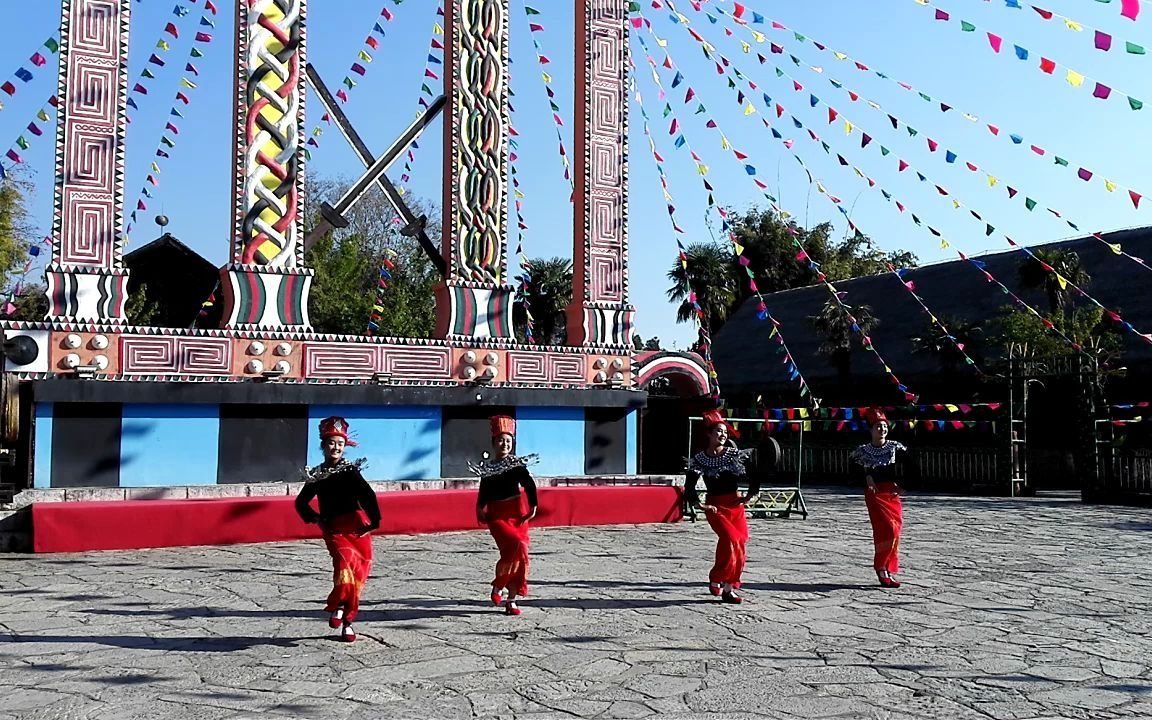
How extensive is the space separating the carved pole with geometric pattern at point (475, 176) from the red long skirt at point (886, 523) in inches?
237

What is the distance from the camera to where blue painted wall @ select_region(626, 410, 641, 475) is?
15.6 m

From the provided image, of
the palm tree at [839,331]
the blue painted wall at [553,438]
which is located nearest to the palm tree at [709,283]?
the palm tree at [839,331]

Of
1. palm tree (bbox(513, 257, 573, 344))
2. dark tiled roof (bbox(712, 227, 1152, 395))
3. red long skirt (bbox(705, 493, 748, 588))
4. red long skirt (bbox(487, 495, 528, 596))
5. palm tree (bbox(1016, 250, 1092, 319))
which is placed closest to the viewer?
red long skirt (bbox(487, 495, 528, 596))

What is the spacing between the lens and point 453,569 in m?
10.2

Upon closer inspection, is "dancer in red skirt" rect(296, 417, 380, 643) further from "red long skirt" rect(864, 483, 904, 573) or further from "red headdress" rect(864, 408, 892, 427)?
"red headdress" rect(864, 408, 892, 427)

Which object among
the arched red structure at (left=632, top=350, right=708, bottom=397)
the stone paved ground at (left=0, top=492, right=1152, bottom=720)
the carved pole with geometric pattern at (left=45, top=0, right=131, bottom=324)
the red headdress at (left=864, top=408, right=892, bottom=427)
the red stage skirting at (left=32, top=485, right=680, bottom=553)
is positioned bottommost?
the stone paved ground at (left=0, top=492, right=1152, bottom=720)

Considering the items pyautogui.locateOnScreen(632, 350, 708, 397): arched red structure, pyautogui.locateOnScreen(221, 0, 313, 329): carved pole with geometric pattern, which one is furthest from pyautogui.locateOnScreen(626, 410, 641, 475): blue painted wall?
pyautogui.locateOnScreen(221, 0, 313, 329): carved pole with geometric pattern

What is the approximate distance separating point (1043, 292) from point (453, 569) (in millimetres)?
26093

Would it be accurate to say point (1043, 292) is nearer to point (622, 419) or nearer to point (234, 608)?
point (622, 419)

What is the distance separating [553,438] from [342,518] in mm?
7726

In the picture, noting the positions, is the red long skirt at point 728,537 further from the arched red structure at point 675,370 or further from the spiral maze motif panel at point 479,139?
the arched red structure at point 675,370

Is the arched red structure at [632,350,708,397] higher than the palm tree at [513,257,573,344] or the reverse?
the reverse

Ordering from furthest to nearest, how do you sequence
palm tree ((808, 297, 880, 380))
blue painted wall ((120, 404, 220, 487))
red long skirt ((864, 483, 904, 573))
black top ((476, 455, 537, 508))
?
1. palm tree ((808, 297, 880, 380))
2. blue painted wall ((120, 404, 220, 487))
3. red long skirt ((864, 483, 904, 573))
4. black top ((476, 455, 537, 508))

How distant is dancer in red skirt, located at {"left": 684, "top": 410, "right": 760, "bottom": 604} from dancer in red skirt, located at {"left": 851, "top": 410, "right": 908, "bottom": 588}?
50.2 inches
